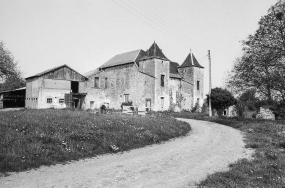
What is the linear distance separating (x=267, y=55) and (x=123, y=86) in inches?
941

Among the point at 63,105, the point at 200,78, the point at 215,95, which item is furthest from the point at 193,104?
the point at 63,105

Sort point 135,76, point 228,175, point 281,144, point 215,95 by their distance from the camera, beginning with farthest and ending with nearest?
point 135,76 → point 215,95 → point 281,144 → point 228,175

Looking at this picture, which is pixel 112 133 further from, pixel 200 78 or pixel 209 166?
pixel 200 78

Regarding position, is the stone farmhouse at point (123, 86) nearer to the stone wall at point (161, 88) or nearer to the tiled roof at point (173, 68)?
the stone wall at point (161, 88)

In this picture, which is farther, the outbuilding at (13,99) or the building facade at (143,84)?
the outbuilding at (13,99)

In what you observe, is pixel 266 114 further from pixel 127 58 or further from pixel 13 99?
pixel 13 99

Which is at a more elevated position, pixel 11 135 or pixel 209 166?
pixel 11 135

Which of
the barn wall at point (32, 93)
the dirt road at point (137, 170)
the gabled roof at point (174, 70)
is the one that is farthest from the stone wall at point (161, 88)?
the dirt road at point (137, 170)

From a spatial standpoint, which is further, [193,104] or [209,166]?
[193,104]

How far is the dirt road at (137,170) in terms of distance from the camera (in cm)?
530

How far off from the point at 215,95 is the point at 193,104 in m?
13.5

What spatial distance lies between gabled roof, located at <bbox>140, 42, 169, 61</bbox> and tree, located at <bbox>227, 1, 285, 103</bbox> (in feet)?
55.8

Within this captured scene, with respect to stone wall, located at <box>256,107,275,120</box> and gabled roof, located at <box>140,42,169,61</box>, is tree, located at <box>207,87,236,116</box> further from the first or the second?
gabled roof, located at <box>140,42,169,61</box>

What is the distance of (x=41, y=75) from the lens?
30.0 m
